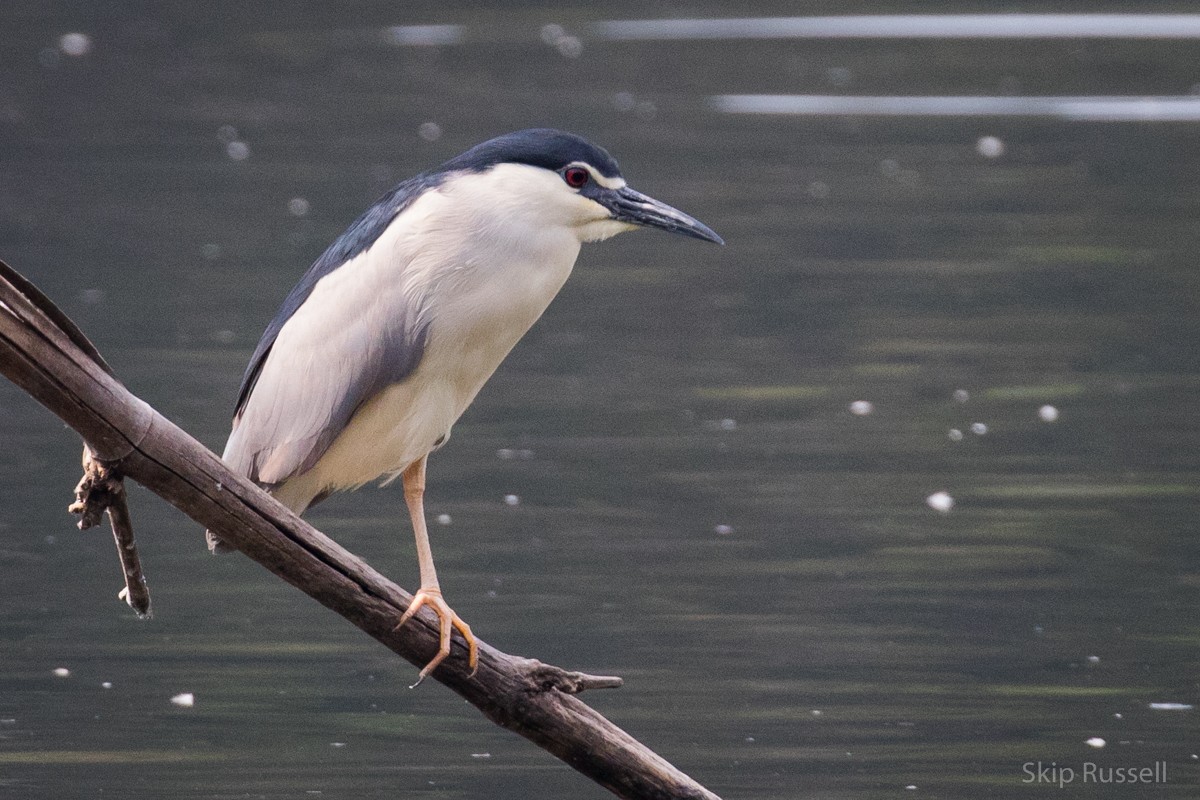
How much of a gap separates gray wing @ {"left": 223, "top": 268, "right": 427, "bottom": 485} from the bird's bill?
48 centimetres

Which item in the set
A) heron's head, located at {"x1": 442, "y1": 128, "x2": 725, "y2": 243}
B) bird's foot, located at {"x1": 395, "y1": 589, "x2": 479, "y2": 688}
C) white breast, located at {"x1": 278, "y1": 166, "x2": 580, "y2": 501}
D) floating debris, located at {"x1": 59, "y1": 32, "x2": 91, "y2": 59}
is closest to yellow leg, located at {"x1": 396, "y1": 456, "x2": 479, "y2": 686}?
bird's foot, located at {"x1": 395, "y1": 589, "x2": 479, "y2": 688}

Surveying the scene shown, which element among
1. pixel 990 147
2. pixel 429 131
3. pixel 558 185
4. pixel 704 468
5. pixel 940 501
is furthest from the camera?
pixel 429 131

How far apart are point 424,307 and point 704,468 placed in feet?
11.0

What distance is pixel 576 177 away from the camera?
4.30 m

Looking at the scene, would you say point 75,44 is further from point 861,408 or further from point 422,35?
point 861,408

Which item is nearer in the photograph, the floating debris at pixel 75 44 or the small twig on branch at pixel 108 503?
the small twig on branch at pixel 108 503

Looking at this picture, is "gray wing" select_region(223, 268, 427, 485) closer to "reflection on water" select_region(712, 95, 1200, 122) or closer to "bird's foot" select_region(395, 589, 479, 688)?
"bird's foot" select_region(395, 589, 479, 688)

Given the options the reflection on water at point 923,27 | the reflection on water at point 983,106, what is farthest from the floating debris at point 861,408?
the reflection on water at point 923,27

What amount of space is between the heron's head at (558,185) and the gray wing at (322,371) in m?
0.32

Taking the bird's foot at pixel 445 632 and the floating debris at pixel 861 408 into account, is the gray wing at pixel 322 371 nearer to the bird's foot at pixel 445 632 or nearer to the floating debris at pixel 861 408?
the bird's foot at pixel 445 632

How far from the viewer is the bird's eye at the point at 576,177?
429 cm

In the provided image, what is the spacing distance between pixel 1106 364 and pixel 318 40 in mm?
9489

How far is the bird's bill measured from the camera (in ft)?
14.2

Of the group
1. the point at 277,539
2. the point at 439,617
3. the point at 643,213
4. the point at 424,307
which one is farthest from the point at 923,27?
the point at 277,539
